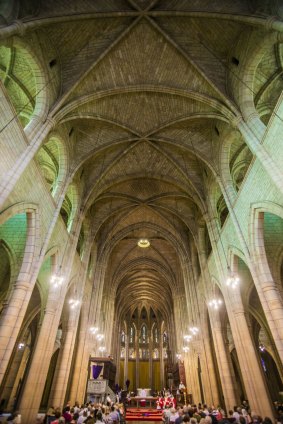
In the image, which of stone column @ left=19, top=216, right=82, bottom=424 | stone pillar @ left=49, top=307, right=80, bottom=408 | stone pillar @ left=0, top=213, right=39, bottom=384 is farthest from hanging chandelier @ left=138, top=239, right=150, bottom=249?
stone pillar @ left=0, top=213, right=39, bottom=384

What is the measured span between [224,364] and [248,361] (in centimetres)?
335

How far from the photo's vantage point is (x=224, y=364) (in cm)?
1275

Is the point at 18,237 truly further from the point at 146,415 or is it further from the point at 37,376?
the point at 146,415

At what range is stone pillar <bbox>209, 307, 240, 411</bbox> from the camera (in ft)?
38.0

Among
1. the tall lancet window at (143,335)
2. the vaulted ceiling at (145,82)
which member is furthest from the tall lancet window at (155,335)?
the vaulted ceiling at (145,82)

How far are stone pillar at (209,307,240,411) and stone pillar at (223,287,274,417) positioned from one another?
2.52 metres

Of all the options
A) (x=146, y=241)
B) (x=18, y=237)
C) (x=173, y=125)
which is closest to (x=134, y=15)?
(x=173, y=125)

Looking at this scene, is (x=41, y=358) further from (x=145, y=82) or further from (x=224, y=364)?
(x=145, y=82)

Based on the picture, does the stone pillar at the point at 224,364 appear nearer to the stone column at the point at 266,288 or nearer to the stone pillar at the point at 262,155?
the stone column at the point at 266,288

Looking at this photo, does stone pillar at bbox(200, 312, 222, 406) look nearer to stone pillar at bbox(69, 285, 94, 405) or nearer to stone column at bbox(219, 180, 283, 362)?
stone pillar at bbox(69, 285, 94, 405)

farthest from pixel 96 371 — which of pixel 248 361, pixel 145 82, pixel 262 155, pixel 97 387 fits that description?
pixel 145 82

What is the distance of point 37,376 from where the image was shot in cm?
972

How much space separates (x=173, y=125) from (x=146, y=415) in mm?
20231

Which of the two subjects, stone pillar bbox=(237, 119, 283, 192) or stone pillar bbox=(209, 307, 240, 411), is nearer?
stone pillar bbox=(237, 119, 283, 192)
